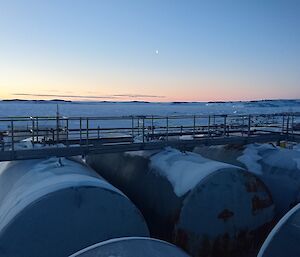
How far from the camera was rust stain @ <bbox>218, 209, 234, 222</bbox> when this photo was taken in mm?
8625

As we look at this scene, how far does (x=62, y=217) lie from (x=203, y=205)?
3.48 metres

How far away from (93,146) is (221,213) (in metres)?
4.05

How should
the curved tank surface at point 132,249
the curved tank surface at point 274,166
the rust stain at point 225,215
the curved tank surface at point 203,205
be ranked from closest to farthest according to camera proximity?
1. the curved tank surface at point 132,249
2. the curved tank surface at point 203,205
3. the rust stain at point 225,215
4. the curved tank surface at point 274,166

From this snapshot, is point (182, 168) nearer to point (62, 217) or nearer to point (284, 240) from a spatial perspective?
point (62, 217)

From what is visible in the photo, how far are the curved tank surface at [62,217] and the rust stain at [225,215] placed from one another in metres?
2.51

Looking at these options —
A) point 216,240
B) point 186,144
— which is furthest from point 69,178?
point 186,144

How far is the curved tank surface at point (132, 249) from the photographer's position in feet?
12.3

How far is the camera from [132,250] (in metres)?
3.81

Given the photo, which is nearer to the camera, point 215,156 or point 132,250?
point 132,250

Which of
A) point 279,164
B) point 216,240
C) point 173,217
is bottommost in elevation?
point 216,240

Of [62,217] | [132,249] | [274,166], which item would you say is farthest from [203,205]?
[132,249]

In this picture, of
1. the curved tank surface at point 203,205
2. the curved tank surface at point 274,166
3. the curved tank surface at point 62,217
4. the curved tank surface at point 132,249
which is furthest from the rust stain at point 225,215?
the curved tank surface at point 132,249

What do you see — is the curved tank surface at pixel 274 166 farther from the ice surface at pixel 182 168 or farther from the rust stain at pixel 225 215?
the ice surface at pixel 182 168

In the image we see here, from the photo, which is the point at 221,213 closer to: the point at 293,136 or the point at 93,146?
the point at 93,146
